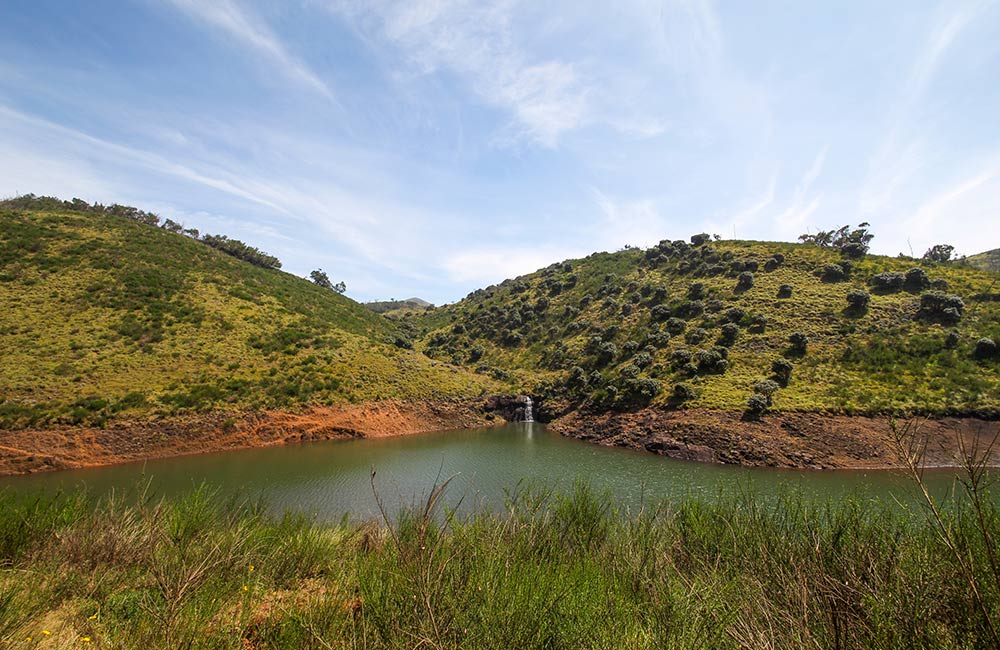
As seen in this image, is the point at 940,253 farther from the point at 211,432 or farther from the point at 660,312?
the point at 211,432

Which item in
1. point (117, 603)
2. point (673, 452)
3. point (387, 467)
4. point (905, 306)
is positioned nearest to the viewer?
point (117, 603)

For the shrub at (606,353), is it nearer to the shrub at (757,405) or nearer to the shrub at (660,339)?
the shrub at (660,339)

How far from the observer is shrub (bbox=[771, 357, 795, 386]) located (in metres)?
33.4

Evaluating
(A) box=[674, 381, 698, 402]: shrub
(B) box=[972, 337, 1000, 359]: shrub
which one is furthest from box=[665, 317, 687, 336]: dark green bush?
(B) box=[972, 337, 1000, 359]: shrub

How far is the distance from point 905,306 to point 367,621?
Result: 51.1 m

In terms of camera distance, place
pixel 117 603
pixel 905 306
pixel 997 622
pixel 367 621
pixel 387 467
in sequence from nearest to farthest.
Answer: pixel 997 622
pixel 367 621
pixel 117 603
pixel 387 467
pixel 905 306

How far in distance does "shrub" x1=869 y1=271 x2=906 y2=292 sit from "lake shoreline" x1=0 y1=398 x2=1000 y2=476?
19.7m

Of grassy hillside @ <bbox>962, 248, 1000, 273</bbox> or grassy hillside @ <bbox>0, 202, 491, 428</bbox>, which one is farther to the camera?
grassy hillside @ <bbox>962, 248, 1000, 273</bbox>

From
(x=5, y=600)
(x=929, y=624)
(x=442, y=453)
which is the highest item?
(x=929, y=624)

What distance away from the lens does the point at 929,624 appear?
13.6 feet

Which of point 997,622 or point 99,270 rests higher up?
point 99,270

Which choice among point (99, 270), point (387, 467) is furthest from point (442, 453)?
point (99, 270)

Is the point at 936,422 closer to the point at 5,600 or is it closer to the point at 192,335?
the point at 5,600

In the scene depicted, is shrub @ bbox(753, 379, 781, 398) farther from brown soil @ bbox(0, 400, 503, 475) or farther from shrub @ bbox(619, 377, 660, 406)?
brown soil @ bbox(0, 400, 503, 475)
